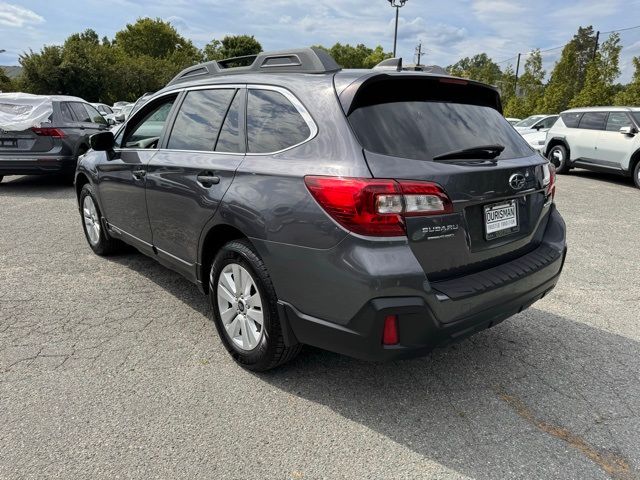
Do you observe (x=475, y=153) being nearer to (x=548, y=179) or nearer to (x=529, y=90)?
(x=548, y=179)

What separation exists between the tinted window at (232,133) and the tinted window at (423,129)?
868 millimetres

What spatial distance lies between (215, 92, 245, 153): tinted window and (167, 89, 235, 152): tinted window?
0.06 meters

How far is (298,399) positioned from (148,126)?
2662 mm

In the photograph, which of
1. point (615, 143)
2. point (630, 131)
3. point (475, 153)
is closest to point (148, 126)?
point (475, 153)

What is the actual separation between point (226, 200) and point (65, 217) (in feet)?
17.4

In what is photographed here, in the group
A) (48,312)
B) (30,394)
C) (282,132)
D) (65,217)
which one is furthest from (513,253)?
(65,217)

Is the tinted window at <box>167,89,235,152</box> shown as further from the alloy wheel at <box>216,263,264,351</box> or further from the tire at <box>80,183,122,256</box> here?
the tire at <box>80,183,122,256</box>

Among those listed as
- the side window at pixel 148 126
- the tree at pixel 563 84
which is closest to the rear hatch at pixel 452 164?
the side window at pixel 148 126

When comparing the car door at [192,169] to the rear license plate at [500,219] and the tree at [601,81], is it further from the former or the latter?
the tree at [601,81]

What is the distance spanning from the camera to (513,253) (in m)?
2.78

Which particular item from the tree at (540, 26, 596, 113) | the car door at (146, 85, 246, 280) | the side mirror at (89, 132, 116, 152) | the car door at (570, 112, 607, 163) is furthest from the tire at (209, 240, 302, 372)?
the tree at (540, 26, 596, 113)

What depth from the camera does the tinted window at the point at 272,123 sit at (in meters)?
2.62

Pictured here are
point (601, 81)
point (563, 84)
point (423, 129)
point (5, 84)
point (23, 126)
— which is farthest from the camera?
point (5, 84)

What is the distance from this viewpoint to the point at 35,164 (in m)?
8.80
